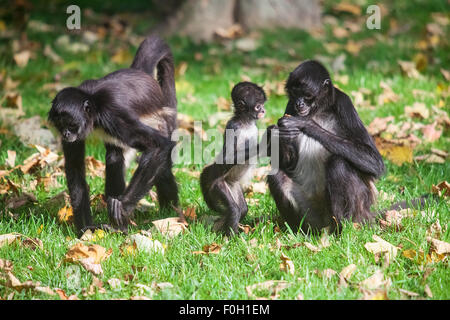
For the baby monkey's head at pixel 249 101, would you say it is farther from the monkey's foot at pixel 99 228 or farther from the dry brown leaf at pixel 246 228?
the monkey's foot at pixel 99 228

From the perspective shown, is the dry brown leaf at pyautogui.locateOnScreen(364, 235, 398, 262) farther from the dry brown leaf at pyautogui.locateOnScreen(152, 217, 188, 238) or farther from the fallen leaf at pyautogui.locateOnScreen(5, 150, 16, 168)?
the fallen leaf at pyautogui.locateOnScreen(5, 150, 16, 168)

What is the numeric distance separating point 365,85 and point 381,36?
252 centimetres

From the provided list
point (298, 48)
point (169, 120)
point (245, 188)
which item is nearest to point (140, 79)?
point (169, 120)

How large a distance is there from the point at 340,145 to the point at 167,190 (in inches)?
63.9

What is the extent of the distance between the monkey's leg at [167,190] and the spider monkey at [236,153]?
604 millimetres

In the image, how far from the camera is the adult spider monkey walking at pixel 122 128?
4.65m

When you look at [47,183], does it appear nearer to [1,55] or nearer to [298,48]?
[1,55]

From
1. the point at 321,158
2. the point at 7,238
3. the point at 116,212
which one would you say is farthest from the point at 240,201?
the point at 7,238

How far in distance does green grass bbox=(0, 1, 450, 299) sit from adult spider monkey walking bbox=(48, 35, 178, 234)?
26cm

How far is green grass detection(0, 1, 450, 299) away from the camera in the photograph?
3979 mm

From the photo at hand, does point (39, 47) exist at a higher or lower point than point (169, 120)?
higher

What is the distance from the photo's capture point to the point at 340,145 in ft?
14.8

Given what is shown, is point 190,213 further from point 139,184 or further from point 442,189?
point 442,189

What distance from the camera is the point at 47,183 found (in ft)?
19.2
